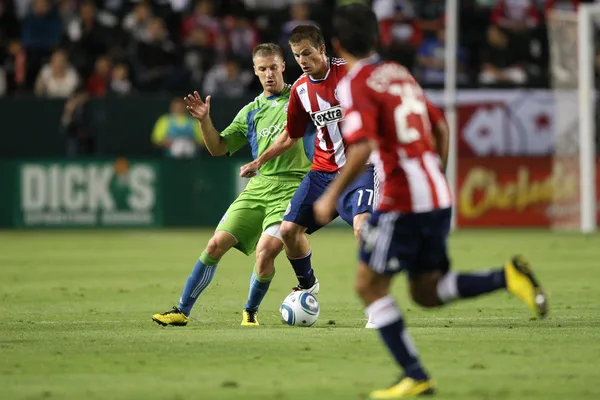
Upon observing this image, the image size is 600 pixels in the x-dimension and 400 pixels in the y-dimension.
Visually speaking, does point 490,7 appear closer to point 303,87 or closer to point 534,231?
point 534,231

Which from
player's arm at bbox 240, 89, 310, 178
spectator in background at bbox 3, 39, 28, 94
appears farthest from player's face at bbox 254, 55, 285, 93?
spectator in background at bbox 3, 39, 28, 94

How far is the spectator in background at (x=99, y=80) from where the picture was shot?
78.1 ft

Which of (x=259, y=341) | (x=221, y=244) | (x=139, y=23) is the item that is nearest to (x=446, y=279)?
(x=259, y=341)

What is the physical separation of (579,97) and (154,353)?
53.8 ft

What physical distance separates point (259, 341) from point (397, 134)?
2497mm

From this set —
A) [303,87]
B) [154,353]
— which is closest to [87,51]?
[303,87]

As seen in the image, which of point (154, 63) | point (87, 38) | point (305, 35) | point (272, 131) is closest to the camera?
point (305, 35)

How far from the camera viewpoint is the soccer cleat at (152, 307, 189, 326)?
32.6 feet

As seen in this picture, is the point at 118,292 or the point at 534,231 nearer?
the point at 118,292

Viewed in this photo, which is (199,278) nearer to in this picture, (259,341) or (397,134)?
(259,341)

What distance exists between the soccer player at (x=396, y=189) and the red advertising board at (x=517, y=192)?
16.9 metres

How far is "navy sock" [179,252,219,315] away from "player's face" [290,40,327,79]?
1.73 meters

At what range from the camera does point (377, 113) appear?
665 centimetres

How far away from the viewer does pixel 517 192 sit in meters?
23.8
